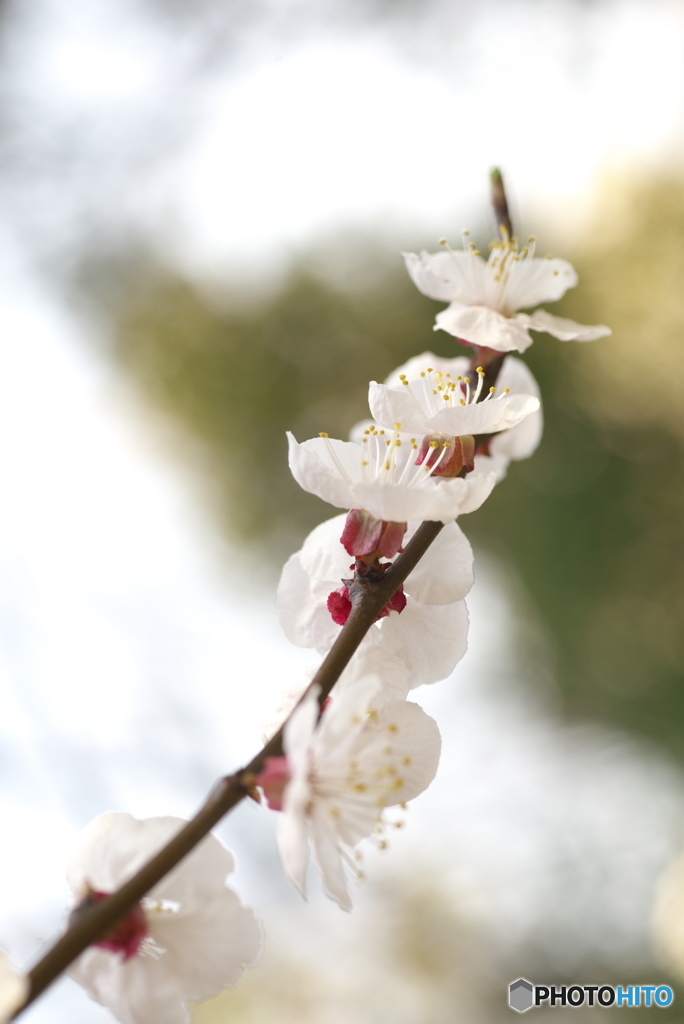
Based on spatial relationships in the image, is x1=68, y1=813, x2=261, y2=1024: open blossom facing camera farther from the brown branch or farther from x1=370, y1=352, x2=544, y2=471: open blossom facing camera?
x1=370, y1=352, x2=544, y2=471: open blossom facing camera

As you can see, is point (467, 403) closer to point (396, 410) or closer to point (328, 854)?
point (396, 410)

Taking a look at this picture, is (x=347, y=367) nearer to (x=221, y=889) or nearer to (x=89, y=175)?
(x=89, y=175)

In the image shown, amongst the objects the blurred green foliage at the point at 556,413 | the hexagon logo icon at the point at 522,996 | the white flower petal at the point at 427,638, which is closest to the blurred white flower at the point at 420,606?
the white flower petal at the point at 427,638

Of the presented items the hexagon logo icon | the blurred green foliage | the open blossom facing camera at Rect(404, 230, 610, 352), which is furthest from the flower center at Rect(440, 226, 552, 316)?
the blurred green foliage

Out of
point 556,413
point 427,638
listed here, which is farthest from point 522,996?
point 556,413

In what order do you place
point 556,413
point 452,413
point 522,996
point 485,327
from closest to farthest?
point 452,413, point 485,327, point 522,996, point 556,413
